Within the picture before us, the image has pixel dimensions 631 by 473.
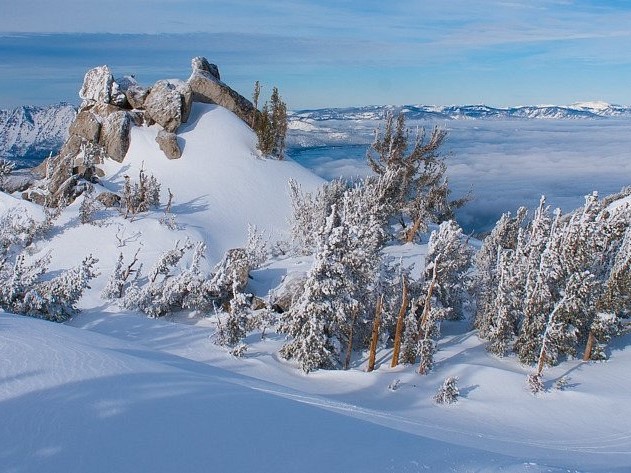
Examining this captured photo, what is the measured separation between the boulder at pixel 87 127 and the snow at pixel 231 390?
2.32 meters

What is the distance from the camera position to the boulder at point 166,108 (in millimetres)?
31281

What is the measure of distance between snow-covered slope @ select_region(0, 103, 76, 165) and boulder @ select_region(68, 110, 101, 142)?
128925 mm

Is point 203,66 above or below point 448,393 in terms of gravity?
above

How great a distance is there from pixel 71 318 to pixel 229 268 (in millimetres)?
6344

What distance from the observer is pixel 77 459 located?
177 inches

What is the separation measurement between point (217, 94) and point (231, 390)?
3084cm

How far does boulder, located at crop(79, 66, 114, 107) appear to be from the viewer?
3151 cm

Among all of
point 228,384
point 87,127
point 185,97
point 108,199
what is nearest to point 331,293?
point 228,384

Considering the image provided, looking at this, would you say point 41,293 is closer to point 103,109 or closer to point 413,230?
point 103,109

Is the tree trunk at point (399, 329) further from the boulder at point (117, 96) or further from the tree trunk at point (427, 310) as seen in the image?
the boulder at point (117, 96)

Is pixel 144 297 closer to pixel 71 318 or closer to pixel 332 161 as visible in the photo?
pixel 71 318

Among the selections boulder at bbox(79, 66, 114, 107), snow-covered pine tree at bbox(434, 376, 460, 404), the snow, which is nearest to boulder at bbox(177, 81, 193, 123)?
the snow

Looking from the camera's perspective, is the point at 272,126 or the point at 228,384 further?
the point at 272,126

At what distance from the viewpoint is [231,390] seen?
23.6ft
